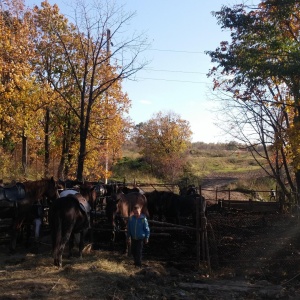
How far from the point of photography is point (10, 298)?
6957mm

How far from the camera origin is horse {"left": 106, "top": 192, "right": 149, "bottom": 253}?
37.8ft

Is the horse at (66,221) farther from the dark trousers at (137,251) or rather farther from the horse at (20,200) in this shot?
the horse at (20,200)

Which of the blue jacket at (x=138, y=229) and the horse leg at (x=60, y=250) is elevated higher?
the blue jacket at (x=138, y=229)

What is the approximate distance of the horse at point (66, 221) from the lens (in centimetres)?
950

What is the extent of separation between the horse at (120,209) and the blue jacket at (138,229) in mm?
1588

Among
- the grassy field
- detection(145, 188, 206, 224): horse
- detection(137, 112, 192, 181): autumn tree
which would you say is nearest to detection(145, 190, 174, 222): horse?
detection(145, 188, 206, 224): horse

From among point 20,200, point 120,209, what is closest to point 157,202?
point 120,209

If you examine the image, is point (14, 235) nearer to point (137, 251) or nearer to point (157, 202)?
point (137, 251)

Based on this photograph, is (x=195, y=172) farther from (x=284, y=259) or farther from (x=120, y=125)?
(x=284, y=259)

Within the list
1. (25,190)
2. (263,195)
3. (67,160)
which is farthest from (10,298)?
(263,195)

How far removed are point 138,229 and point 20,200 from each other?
12.4ft

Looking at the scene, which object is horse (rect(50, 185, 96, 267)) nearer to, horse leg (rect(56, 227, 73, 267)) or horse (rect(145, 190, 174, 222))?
horse leg (rect(56, 227, 73, 267))

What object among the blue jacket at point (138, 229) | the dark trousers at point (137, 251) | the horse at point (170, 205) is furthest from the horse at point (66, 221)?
the horse at point (170, 205)

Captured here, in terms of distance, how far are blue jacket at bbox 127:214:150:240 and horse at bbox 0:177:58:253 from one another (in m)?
3.31
